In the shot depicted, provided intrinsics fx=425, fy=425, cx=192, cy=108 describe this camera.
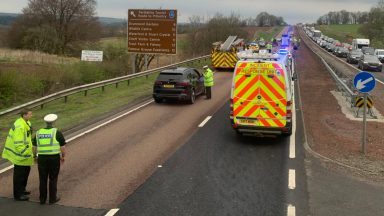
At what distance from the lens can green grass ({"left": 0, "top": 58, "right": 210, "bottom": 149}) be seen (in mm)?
14784

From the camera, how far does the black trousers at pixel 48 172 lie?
7.56m

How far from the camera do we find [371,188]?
8766mm

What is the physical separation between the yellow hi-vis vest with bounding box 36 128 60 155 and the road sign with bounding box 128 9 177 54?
63.8 feet

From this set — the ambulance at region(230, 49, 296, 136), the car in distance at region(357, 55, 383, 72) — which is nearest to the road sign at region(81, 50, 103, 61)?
the ambulance at region(230, 49, 296, 136)

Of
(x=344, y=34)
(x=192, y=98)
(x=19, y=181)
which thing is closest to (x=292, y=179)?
(x=19, y=181)

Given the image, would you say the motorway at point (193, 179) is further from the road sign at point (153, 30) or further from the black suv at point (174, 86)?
the road sign at point (153, 30)

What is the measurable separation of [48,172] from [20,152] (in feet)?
2.03

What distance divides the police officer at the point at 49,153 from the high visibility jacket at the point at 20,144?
0.52ft

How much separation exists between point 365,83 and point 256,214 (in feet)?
19.2

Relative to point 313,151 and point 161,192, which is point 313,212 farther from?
point 313,151

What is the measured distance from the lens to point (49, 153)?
7527 millimetres

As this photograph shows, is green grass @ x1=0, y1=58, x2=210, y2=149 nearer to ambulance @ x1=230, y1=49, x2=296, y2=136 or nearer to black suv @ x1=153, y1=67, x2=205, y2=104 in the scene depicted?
black suv @ x1=153, y1=67, x2=205, y2=104

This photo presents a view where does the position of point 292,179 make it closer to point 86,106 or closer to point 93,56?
point 86,106

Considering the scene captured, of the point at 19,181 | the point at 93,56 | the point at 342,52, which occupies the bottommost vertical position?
the point at 19,181
